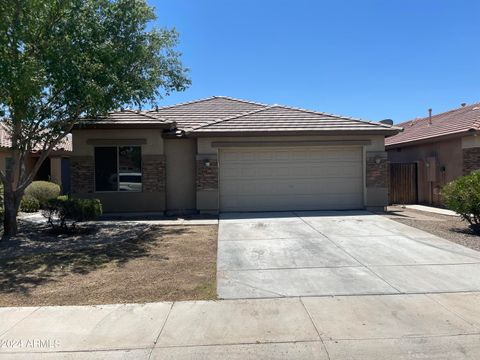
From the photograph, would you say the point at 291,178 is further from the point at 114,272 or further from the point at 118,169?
the point at 114,272

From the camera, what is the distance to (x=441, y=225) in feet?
41.7

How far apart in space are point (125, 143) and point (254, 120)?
15.6 ft

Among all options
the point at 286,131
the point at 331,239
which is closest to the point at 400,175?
the point at 286,131

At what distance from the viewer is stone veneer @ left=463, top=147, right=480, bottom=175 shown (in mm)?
16281

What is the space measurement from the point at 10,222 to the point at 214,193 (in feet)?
21.6

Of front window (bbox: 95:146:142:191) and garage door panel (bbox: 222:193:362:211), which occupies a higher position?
front window (bbox: 95:146:142:191)

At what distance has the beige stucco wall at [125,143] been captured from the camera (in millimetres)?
15547

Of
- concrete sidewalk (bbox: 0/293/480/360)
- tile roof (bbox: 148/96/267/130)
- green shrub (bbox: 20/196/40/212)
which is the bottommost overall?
concrete sidewalk (bbox: 0/293/480/360)

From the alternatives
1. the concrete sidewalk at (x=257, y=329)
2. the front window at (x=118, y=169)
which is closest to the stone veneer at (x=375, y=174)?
the front window at (x=118, y=169)

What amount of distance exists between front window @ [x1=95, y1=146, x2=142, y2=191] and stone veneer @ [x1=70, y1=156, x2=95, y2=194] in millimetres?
186

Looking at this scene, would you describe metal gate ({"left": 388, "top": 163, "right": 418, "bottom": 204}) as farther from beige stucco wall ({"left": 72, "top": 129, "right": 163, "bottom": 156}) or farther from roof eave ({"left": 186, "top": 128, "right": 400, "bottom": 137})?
beige stucco wall ({"left": 72, "top": 129, "right": 163, "bottom": 156})

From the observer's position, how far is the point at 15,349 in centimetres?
461

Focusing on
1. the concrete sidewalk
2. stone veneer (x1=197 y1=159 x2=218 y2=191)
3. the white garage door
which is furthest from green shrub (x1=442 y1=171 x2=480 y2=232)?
stone veneer (x1=197 y1=159 x2=218 y2=191)

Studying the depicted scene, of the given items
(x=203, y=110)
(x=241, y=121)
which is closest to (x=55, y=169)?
(x=203, y=110)
